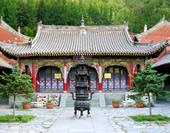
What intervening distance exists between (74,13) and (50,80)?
101 ft

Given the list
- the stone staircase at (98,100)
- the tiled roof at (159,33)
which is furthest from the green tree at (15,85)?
the tiled roof at (159,33)

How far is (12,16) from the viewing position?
42.4 meters

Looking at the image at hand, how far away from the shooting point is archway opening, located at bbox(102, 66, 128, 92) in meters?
19.3

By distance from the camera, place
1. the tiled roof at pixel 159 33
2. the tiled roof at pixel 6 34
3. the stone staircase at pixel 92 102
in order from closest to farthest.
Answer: the stone staircase at pixel 92 102, the tiled roof at pixel 6 34, the tiled roof at pixel 159 33

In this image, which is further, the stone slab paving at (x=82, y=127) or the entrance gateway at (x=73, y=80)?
the entrance gateway at (x=73, y=80)

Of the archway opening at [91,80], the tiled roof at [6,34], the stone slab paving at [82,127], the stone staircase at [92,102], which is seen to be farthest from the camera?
the tiled roof at [6,34]

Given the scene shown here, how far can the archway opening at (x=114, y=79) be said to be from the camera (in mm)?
19328

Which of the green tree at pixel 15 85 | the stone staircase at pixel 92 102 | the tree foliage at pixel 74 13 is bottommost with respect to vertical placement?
the stone staircase at pixel 92 102

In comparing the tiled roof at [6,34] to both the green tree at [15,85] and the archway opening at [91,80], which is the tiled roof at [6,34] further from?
the green tree at [15,85]

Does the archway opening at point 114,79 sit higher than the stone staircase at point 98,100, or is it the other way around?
the archway opening at point 114,79

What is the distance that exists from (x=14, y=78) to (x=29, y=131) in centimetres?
325

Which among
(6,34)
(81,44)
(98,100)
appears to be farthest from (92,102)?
(6,34)

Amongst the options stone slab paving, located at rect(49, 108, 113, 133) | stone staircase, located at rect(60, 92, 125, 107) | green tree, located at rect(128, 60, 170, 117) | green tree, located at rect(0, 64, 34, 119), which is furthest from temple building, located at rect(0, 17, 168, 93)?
stone slab paving, located at rect(49, 108, 113, 133)

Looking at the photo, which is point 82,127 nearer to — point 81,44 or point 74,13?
point 81,44
